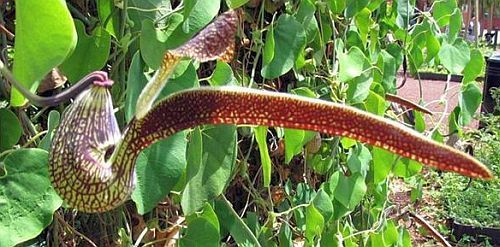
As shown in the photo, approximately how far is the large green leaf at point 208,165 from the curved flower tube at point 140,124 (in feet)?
0.78

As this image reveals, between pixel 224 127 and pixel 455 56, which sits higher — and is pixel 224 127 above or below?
above

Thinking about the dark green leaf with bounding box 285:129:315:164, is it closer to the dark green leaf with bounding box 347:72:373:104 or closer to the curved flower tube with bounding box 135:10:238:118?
the dark green leaf with bounding box 347:72:373:104

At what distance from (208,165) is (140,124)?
332mm

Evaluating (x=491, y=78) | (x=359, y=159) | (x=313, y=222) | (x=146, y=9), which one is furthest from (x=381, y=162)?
(x=491, y=78)

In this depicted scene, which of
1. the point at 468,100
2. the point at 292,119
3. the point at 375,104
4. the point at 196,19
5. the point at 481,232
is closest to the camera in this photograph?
the point at 292,119

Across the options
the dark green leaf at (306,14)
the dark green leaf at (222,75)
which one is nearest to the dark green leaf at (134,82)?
the dark green leaf at (222,75)

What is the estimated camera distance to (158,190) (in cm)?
56

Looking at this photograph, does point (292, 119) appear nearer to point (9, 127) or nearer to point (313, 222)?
point (9, 127)

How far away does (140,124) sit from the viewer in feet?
1.20

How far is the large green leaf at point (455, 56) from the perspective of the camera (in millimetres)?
1255

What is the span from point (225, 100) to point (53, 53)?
99mm

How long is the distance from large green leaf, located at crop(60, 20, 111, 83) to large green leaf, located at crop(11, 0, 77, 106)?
20cm

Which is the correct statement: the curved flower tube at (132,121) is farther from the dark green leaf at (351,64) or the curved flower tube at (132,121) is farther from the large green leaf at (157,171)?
the dark green leaf at (351,64)

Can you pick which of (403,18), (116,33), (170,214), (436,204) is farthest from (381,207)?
(436,204)
